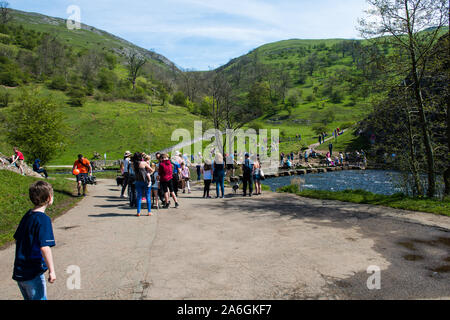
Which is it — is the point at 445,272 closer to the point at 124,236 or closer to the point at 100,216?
the point at 124,236

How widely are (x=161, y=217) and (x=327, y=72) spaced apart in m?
159

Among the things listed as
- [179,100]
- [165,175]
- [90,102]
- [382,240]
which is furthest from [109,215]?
[179,100]

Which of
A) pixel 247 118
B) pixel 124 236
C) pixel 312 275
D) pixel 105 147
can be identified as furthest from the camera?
pixel 105 147

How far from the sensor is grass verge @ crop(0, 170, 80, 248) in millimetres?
9211

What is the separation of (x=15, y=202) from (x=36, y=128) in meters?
15.7

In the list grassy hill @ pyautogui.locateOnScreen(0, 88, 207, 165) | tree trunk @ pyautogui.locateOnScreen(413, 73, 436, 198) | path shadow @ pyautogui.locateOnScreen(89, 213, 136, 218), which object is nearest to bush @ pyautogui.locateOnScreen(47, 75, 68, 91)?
grassy hill @ pyautogui.locateOnScreen(0, 88, 207, 165)

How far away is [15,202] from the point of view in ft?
37.6

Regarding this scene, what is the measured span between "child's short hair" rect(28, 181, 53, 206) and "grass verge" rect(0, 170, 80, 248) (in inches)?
195

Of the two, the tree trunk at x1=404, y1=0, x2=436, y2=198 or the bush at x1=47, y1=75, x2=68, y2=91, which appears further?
the bush at x1=47, y1=75, x2=68, y2=91

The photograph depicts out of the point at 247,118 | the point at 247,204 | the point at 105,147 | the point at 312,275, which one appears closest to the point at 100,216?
the point at 247,204

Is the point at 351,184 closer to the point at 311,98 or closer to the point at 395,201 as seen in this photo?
the point at 395,201

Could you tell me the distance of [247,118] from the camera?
110 ft

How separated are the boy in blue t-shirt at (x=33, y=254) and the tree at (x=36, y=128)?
2454 cm

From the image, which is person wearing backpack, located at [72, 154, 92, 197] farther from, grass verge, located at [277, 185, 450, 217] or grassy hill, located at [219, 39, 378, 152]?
grassy hill, located at [219, 39, 378, 152]
